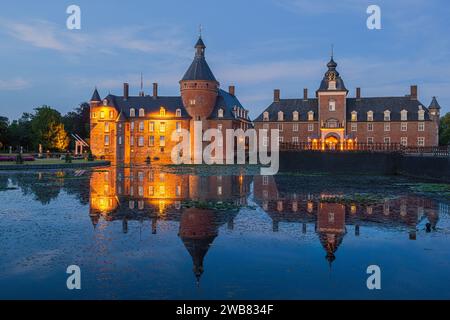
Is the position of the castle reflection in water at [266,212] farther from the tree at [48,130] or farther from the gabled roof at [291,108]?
the tree at [48,130]

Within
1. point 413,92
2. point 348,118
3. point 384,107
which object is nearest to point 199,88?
point 348,118

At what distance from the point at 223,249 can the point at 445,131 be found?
285ft

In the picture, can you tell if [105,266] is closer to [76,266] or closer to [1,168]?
[76,266]

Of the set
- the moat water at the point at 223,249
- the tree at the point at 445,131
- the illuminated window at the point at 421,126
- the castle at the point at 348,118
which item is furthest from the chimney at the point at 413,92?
the moat water at the point at 223,249

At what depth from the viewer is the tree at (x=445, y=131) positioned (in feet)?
270

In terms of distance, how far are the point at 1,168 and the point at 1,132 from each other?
42.1 metres

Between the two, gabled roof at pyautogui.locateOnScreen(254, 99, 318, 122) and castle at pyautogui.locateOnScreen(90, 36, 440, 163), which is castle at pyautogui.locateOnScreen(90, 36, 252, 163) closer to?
castle at pyautogui.locateOnScreen(90, 36, 440, 163)

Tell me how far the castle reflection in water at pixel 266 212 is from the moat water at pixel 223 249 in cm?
4

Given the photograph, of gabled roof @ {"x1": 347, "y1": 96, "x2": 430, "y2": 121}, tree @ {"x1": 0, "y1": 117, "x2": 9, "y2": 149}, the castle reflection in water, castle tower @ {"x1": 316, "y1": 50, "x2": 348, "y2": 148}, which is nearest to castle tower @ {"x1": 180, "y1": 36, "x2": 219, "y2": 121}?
castle tower @ {"x1": 316, "y1": 50, "x2": 348, "y2": 148}

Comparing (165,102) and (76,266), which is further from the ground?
(165,102)

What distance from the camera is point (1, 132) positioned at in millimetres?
72938

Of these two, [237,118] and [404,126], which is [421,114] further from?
[237,118]

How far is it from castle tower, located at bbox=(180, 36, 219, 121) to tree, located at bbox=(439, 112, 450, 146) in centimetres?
4809

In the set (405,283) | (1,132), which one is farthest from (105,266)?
(1,132)
